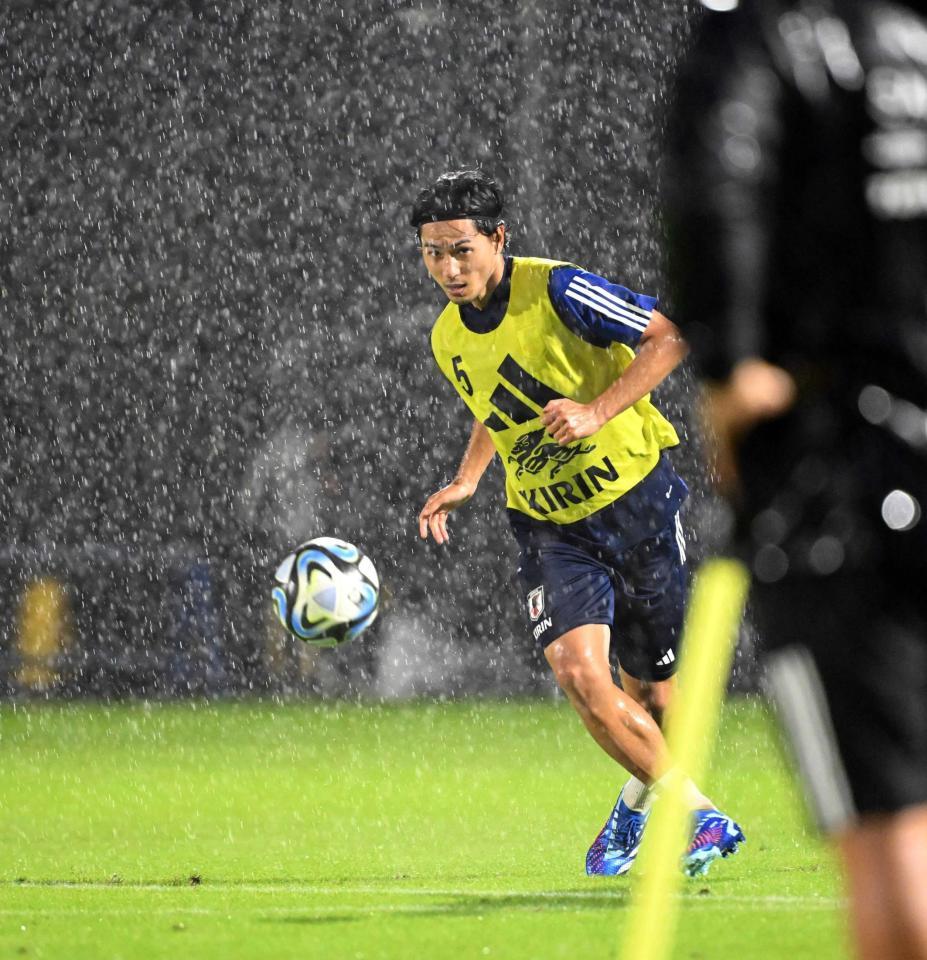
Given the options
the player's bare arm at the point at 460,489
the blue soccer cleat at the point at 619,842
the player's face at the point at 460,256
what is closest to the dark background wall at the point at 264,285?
the player's bare arm at the point at 460,489

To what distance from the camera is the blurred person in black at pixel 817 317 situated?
247cm

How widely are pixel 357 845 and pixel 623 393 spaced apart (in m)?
2.49

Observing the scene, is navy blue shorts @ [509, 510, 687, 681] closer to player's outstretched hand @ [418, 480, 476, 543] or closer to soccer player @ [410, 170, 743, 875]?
soccer player @ [410, 170, 743, 875]

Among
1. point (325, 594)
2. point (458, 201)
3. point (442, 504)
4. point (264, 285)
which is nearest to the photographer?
point (458, 201)

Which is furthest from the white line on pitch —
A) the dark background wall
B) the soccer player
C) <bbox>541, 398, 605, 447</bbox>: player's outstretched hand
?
the dark background wall

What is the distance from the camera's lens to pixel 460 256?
659 cm

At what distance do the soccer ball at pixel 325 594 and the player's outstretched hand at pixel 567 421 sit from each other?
6.95 ft

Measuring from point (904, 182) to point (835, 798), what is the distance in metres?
0.74

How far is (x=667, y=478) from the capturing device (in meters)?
6.84

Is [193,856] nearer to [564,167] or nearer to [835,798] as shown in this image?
[835,798]

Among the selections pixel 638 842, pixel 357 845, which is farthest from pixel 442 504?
pixel 357 845

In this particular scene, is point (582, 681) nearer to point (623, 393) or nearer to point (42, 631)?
point (623, 393)

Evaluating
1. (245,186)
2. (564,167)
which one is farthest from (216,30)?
(564,167)

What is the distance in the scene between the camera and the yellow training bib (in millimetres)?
6594
